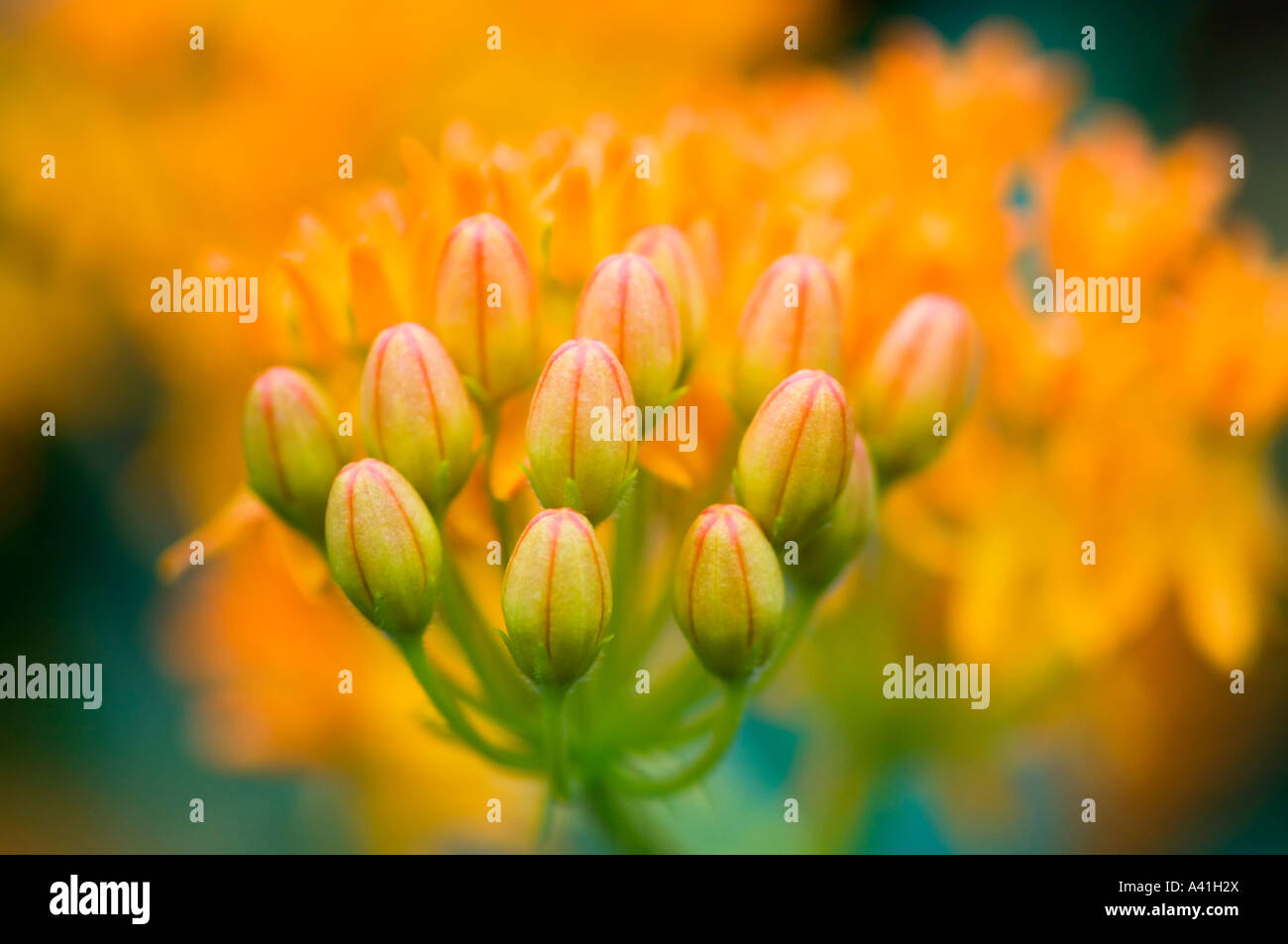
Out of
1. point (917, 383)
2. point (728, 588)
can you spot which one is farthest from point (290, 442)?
point (917, 383)

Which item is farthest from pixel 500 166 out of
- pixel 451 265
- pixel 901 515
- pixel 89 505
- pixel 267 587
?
pixel 89 505

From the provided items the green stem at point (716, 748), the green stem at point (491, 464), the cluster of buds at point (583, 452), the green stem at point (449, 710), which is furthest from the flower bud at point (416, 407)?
the green stem at point (716, 748)

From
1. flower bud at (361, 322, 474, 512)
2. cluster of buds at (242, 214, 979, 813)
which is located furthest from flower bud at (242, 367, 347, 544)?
flower bud at (361, 322, 474, 512)

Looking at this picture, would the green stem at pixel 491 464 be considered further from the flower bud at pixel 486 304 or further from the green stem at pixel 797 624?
the green stem at pixel 797 624

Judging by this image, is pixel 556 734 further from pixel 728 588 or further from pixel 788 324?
pixel 788 324

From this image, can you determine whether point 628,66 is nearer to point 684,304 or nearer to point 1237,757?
point 684,304

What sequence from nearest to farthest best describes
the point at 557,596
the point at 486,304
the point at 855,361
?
the point at 557,596, the point at 486,304, the point at 855,361
